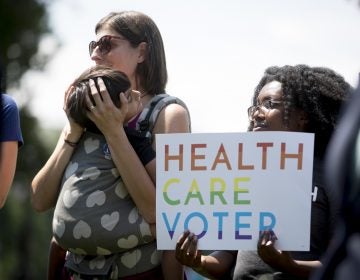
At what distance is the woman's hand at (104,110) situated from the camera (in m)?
4.68

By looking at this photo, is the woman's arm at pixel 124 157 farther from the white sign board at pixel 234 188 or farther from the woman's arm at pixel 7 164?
the woman's arm at pixel 7 164

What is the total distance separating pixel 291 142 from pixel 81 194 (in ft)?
3.14

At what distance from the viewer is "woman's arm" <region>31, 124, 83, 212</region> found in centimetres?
487

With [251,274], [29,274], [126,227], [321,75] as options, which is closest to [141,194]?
[126,227]

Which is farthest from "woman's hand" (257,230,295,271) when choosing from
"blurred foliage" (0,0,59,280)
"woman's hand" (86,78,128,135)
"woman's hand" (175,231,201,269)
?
"blurred foliage" (0,0,59,280)

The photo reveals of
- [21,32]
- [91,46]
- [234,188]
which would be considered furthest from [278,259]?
[21,32]

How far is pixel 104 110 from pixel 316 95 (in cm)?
91

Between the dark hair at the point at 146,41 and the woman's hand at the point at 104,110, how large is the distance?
374 mm

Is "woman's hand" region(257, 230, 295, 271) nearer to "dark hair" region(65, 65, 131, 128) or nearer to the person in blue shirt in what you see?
"dark hair" region(65, 65, 131, 128)

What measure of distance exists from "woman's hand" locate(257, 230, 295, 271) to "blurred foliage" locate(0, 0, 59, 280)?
24.2 metres

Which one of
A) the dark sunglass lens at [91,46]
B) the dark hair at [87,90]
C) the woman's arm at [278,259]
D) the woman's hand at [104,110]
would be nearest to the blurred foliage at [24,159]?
the dark sunglass lens at [91,46]

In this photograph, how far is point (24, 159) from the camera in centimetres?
5212

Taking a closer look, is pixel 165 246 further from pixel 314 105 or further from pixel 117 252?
pixel 314 105

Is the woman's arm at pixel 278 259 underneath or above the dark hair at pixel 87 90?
underneath
